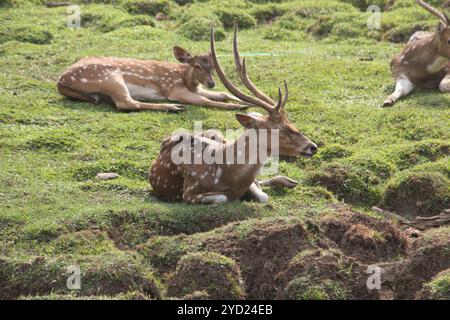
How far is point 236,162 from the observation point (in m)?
9.55

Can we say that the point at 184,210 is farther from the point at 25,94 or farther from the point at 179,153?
the point at 25,94

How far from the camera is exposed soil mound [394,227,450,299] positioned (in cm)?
775

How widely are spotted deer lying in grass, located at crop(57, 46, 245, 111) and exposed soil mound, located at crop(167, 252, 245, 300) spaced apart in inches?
182

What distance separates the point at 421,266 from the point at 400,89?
5.33 m

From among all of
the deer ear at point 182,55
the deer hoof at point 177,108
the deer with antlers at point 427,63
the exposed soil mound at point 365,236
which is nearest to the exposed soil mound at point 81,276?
the exposed soil mound at point 365,236

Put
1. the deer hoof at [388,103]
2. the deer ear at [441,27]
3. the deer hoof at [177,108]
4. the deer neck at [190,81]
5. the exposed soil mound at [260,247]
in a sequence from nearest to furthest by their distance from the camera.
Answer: the exposed soil mound at [260,247] < the deer hoof at [177,108] < the deer hoof at [388,103] < the deer neck at [190,81] < the deer ear at [441,27]

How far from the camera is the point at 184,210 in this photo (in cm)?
922

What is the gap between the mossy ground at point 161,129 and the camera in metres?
8.75

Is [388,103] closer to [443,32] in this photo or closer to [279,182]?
[443,32]

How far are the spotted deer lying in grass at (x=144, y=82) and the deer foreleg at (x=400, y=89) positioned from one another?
5.88 ft

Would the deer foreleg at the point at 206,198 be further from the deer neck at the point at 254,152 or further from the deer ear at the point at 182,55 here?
the deer ear at the point at 182,55

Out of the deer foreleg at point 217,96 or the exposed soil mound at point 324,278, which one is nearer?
the exposed soil mound at point 324,278

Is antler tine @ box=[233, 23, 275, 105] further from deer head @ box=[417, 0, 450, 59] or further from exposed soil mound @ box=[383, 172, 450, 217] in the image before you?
deer head @ box=[417, 0, 450, 59]

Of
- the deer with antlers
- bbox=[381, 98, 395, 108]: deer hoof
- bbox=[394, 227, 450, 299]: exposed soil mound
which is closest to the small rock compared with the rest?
bbox=[394, 227, 450, 299]: exposed soil mound
